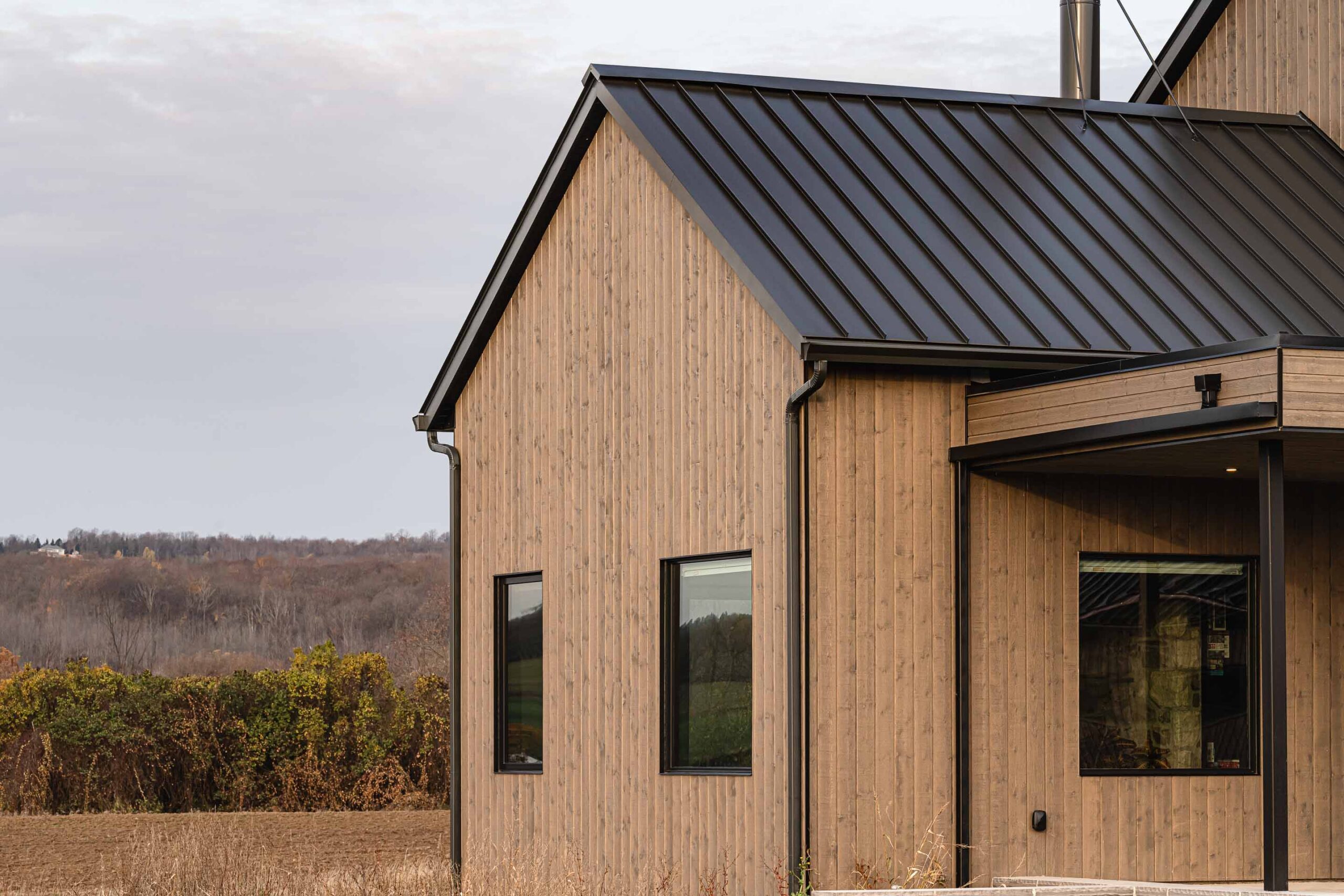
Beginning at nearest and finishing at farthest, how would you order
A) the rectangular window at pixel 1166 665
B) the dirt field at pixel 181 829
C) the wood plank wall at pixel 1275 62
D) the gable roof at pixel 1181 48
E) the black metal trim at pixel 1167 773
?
the black metal trim at pixel 1167 773, the rectangular window at pixel 1166 665, the wood plank wall at pixel 1275 62, the gable roof at pixel 1181 48, the dirt field at pixel 181 829

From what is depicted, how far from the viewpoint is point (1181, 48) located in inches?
679

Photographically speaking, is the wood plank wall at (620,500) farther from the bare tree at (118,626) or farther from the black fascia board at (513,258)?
the bare tree at (118,626)

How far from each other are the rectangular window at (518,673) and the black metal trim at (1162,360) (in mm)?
4932

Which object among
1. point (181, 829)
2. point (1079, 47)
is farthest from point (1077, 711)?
point (181, 829)

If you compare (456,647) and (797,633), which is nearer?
(797,633)

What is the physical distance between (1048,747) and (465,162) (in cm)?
4352

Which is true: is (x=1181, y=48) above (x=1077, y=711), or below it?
above

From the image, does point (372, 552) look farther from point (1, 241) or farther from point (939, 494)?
point (939, 494)

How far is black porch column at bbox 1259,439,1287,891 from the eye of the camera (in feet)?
31.5

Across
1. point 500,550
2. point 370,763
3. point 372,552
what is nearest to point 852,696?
point 500,550

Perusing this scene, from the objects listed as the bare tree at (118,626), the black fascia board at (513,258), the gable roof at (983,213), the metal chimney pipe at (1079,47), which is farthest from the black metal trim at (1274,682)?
the bare tree at (118,626)

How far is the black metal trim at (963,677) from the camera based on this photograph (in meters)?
11.5

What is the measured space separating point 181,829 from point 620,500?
11.3 metres

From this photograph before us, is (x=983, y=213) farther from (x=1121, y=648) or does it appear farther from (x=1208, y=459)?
(x=1121, y=648)
